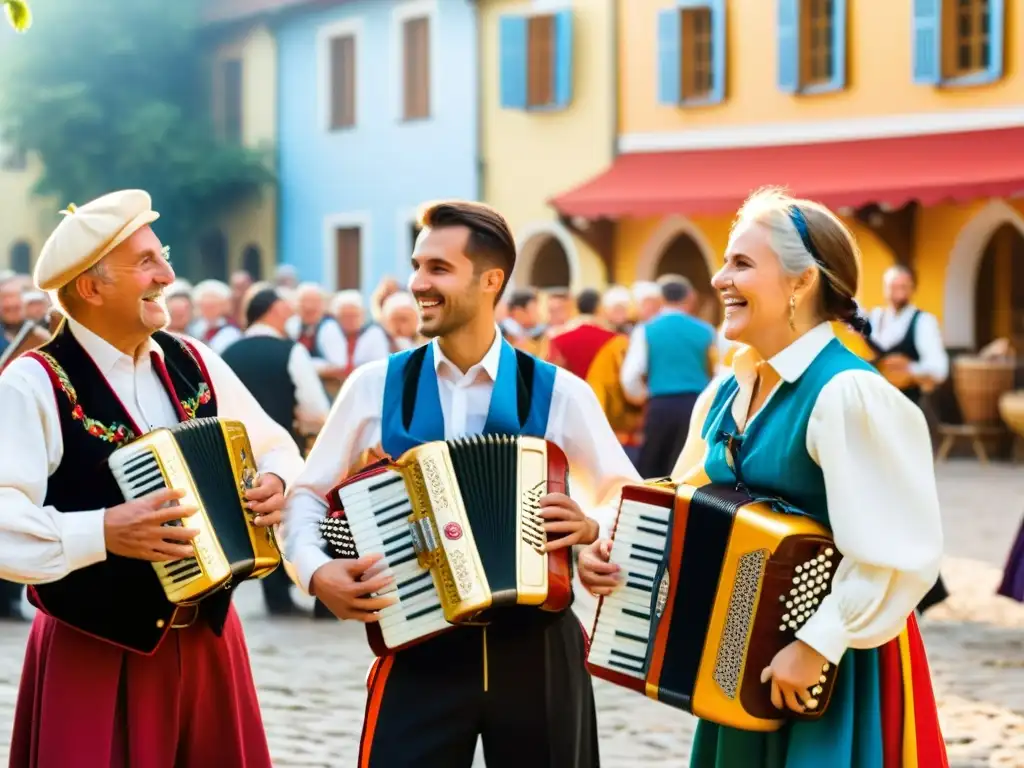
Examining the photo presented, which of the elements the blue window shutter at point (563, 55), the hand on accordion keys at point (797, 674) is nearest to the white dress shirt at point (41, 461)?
the hand on accordion keys at point (797, 674)

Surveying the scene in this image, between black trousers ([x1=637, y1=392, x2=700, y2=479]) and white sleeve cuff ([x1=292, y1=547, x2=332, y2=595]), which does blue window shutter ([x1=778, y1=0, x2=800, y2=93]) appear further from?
white sleeve cuff ([x1=292, y1=547, x2=332, y2=595])

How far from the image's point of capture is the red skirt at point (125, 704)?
161 inches

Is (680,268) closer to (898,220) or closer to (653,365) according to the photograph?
(898,220)

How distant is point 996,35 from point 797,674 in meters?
17.9

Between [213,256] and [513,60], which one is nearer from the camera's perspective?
[513,60]

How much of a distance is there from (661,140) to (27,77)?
12.0 metres

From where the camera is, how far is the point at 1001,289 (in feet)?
69.0

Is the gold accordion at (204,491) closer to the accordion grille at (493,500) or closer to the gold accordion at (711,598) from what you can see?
the accordion grille at (493,500)

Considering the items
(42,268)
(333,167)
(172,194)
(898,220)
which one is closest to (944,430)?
(898,220)

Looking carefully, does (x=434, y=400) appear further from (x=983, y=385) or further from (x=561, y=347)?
(x=983, y=385)

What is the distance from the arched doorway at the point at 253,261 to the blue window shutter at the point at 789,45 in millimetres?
11247

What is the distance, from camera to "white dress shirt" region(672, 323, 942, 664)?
3455 millimetres

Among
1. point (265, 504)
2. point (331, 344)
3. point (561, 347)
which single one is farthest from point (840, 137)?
point (265, 504)

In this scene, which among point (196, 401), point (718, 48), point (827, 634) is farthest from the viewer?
point (718, 48)
